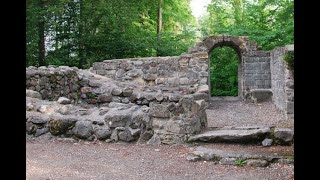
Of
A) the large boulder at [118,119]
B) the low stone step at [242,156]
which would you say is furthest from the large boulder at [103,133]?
the low stone step at [242,156]

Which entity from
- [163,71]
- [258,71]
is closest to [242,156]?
[163,71]

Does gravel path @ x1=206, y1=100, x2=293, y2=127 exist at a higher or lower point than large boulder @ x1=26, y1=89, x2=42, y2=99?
lower

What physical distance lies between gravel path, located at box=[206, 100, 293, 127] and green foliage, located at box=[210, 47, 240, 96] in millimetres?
5365

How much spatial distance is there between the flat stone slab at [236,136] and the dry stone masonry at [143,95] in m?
0.24

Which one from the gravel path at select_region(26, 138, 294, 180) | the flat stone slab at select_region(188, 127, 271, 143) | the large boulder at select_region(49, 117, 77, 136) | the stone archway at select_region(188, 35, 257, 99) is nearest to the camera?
the gravel path at select_region(26, 138, 294, 180)

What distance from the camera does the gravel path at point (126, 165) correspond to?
15.7 feet

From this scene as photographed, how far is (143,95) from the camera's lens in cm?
1011

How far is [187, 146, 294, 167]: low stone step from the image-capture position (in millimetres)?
5320

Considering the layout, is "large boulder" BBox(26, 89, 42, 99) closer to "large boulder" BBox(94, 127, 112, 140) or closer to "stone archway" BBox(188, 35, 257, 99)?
"large boulder" BBox(94, 127, 112, 140)

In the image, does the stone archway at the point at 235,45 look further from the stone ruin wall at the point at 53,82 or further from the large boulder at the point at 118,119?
the large boulder at the point at 118,119

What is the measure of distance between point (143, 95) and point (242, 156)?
16.3 feet

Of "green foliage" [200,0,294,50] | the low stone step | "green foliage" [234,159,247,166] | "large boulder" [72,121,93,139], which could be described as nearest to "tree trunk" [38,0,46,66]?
"green foliage" [200,0,294,50]

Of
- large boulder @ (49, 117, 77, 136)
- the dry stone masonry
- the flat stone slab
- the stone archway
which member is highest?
the stone archway
